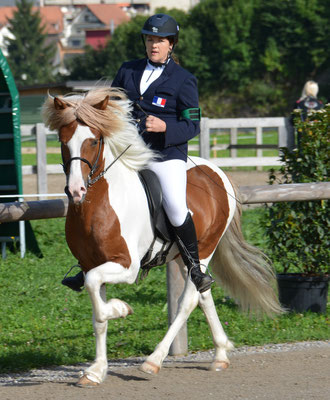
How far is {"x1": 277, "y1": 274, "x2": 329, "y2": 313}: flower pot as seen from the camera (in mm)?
7629

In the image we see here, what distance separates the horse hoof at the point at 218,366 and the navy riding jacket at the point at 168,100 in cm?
146

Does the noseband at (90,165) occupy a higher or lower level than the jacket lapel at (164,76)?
lower

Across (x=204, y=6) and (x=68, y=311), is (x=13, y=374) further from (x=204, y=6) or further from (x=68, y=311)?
(x=204, y=6)

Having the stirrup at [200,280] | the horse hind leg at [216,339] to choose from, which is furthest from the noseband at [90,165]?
the horse hind leg at [216,339]

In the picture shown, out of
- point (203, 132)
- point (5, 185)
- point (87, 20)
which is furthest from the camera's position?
point (87, 20)

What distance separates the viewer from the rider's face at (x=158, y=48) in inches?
223

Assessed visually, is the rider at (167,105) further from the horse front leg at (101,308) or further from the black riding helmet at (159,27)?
the horse front leg at (101,308)

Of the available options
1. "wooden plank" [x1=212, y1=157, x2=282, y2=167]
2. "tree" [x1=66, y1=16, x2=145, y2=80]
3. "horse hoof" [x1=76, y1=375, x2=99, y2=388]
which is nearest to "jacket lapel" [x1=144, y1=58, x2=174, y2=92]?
"horse hoof" [x1=76, y1=375, x2=99, y2=388]

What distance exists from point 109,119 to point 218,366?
1.91m

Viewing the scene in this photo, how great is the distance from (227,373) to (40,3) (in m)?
148

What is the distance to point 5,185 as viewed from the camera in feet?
33.4

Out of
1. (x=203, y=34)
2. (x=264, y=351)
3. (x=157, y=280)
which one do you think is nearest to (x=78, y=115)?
(x=264, y=351)

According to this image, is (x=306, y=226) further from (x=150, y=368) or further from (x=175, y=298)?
(x=150, y=368)

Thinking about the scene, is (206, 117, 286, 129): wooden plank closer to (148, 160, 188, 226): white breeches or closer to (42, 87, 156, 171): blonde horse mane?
(148, 160, 188, 226): white breeches
